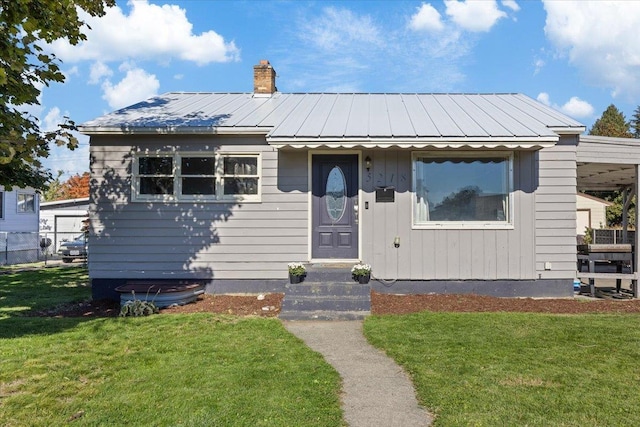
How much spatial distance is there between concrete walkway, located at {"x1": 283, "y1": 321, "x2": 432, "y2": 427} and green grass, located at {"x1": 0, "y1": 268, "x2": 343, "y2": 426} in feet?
0.58

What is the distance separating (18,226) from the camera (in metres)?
22.9

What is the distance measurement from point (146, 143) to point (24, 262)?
16029 mm

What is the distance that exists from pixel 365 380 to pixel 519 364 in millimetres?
1766

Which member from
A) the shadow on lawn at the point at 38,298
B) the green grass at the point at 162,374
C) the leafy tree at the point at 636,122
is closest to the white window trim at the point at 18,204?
the shadow on lawn at the point at 38,298

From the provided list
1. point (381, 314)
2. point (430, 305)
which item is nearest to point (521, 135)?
point (430, 305)

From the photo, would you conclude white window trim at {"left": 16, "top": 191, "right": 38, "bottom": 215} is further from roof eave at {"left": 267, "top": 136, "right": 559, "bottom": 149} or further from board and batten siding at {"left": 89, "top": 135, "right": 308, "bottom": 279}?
roof eave at {"left": 267, "top": 136, "right": 559, "bottom": 149}

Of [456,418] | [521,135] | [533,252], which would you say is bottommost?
[456,418]

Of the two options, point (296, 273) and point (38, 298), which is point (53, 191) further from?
point (296, 273)

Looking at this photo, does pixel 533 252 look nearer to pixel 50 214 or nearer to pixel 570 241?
pixel 570 241

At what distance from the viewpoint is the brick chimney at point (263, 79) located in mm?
12016

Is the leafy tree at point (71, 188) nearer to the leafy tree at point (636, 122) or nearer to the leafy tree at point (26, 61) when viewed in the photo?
the leafy tree at point (26, 61)

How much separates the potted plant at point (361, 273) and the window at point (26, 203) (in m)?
21.5

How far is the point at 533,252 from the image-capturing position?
9.19 metres

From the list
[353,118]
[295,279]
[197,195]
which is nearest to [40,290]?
[197,195]
